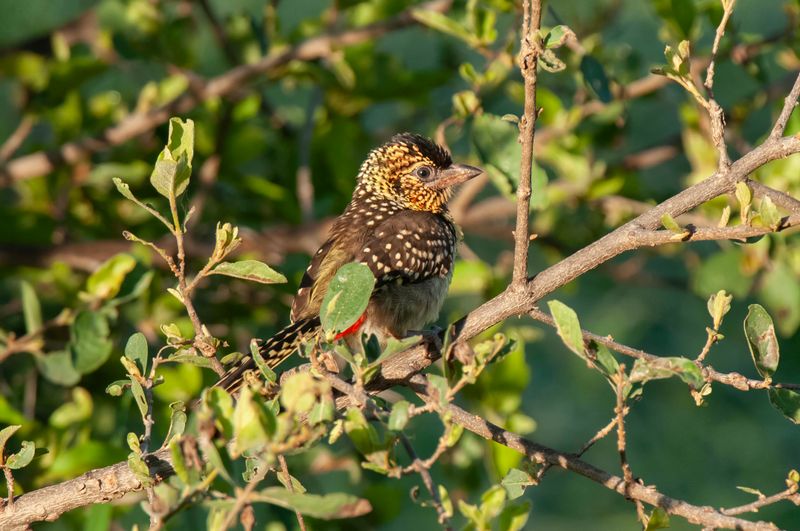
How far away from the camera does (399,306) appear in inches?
146

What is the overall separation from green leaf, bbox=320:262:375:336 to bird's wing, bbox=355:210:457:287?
135 centimetres

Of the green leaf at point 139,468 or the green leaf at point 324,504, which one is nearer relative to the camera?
the green leaf at point 324,504

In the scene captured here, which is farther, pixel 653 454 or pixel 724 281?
pixel 653 454

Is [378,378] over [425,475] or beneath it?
beneath

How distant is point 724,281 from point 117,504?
2.34 m

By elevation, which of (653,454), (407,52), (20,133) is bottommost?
(653,454)

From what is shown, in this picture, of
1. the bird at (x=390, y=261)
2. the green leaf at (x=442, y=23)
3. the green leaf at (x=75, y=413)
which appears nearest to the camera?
the bird at (x=390, y=261)

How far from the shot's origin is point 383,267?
11.8 ft

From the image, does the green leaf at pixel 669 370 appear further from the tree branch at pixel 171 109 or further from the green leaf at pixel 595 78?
the tree branch at pixel 171 109

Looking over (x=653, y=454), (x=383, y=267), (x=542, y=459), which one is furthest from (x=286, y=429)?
(x=653, y=454)

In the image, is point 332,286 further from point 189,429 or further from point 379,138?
point 379,138

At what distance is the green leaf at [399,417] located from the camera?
6.31 feet

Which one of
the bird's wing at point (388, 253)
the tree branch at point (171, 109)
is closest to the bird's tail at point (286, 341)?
the bird's wing at point (388, 253)

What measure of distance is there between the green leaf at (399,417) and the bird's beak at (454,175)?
8.02 ft
